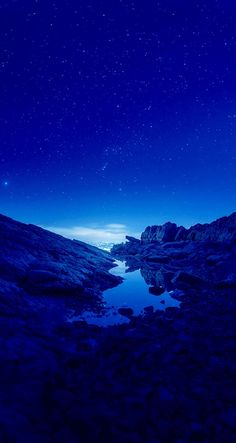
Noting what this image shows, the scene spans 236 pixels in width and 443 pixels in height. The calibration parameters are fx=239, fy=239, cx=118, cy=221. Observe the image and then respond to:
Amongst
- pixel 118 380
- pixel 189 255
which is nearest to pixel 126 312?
pixel 118 380

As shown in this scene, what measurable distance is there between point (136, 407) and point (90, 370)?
2.59m

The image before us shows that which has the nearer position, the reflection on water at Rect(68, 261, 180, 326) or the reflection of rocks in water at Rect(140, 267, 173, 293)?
the reflection on water at Rect(68, 261, 180, 326)

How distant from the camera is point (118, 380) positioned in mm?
8281

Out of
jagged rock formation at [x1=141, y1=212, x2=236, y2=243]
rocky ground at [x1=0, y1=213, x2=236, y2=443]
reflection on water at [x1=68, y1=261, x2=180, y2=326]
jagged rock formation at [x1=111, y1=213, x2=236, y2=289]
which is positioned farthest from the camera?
jagged rock formation at [x1=141, y1=212, x2=236, y2=243]

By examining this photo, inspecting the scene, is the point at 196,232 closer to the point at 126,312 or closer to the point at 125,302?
the point at 125,302

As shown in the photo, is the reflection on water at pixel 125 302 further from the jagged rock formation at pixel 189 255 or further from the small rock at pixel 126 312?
the jagged rock formation at pixel 189 255

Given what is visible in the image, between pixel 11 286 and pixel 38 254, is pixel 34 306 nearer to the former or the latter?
pixel 11 286

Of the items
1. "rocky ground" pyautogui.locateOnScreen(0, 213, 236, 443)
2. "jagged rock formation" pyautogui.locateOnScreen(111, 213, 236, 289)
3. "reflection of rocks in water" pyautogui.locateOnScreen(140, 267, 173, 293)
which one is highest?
"jagged rock formation" pyautogui.locateOnScreen(111, 213, 236, 289)

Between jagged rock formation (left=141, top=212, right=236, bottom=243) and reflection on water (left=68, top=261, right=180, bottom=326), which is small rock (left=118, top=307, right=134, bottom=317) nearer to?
reflection on water (left=68, top=261, right=180, bottom=326)

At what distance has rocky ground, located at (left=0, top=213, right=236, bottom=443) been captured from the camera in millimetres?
6117

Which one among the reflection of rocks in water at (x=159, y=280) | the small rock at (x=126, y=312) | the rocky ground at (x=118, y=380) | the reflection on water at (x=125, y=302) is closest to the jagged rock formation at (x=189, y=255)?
the reflection of rocks in water at (x=159, y=280)

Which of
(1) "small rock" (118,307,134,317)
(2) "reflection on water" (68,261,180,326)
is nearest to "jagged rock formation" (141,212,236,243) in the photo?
(2) "reflection on water" (68,261,180,326)

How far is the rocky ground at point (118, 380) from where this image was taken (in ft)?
20.1

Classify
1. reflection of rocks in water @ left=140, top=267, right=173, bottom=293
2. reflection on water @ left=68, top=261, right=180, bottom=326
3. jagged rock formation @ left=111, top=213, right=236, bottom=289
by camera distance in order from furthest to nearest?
reflection of rocks in water @ left=140, top=267, right=173, bottom=293, jagged rock formation @ left=111, top=213, right=236, bottom=289, reflection on water @ left=68, top=261, right=180, bottom=326
